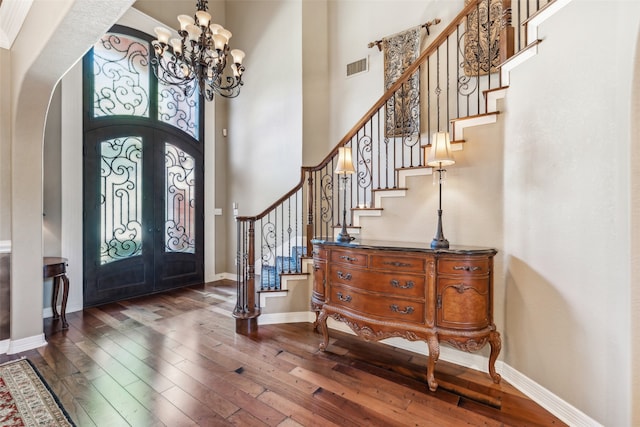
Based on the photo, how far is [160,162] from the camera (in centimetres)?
477

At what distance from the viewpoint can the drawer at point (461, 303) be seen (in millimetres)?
2113

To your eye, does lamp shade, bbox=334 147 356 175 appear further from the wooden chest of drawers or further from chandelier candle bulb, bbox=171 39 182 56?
chandelier candle bulb, bbox=171 39 182 56

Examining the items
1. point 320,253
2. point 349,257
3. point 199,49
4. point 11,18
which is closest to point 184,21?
point 199,49

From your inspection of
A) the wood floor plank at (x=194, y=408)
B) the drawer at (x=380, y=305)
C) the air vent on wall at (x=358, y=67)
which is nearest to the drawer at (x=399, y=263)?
the drawer at (x=380, y=305)

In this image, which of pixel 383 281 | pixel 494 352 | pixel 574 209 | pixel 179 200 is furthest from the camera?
pixel 179 200

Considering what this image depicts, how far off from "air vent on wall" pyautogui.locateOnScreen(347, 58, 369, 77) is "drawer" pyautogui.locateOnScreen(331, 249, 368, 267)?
10.3 feet

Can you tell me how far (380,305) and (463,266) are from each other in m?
0.72

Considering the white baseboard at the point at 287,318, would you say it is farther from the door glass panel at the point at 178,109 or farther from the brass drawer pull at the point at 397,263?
the door glass panel at the point at 178,109

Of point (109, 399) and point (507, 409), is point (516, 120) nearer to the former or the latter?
point (507, 409)

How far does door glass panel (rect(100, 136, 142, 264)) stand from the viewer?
420 cm

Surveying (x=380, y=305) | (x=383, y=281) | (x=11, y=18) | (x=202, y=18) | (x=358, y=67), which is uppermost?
(x=358, y=67)

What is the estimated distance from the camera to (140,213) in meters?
4.55

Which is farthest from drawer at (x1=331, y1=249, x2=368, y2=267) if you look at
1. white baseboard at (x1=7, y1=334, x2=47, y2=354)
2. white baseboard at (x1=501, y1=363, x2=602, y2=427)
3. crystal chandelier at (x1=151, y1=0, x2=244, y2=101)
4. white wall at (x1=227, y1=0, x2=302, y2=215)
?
white baseboard at (x1=7, y1=334, x2=47, y2=354)

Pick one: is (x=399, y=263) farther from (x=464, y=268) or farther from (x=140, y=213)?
(x=140, y=213)
